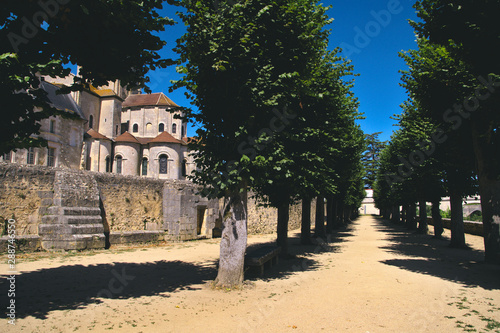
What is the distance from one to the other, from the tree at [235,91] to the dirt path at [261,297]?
50.6 inches

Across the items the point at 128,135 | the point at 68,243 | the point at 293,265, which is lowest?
the point at 293,265

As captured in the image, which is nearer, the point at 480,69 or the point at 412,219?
the point at 480,69

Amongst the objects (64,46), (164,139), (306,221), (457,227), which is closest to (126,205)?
(306,221)

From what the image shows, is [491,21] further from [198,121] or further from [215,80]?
[198,121]

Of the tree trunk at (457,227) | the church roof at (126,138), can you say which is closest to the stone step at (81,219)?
the tree trunk at (457,227)

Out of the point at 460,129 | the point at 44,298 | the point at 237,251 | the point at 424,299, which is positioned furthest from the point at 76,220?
the point at 460,129

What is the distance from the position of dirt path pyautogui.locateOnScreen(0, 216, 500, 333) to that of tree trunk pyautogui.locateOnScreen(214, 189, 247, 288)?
1.12ft

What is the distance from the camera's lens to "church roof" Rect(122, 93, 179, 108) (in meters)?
A: 44.7

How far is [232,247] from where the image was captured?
7.13m

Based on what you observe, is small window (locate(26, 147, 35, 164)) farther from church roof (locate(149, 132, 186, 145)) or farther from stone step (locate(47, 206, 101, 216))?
stone step (locate(47, 206, 101, 216))

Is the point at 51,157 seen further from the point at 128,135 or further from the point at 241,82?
the point at 241,82

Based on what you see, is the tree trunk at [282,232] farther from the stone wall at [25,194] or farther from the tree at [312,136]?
the stone wall at [25,194]

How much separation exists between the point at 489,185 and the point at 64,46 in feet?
37.4

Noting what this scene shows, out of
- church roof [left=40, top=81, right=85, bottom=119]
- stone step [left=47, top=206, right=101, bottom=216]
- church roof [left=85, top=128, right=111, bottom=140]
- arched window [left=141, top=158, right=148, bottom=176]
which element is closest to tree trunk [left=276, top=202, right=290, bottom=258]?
stone step [left=47, top=206, right=101, bottom=216]
